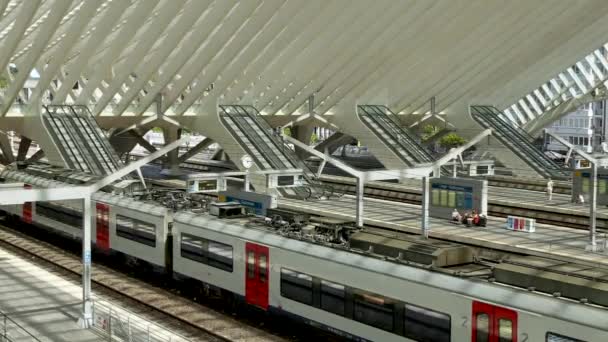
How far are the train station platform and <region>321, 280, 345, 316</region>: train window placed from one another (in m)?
10.7

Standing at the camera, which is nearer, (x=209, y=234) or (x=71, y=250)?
(x=209, y=234)

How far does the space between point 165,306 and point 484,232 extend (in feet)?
47.2

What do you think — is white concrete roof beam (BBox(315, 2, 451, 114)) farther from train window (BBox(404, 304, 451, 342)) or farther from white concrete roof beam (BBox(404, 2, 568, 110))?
train window (BBox(404, 304, 451, 342))

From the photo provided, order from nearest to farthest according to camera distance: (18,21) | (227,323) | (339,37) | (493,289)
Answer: (493,289), (227,323), (18,21), (339,37)

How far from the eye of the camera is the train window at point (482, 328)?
46.8ft

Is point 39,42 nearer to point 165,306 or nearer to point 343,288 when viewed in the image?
point 165,306

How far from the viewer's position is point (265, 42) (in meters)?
36.8

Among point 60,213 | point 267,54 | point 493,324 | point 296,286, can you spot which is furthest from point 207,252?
point 267,54

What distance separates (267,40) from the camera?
36.7m

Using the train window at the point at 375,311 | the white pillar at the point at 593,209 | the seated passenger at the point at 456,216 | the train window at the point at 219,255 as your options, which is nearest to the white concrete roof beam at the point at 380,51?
the seated passenger at the point at 456,216

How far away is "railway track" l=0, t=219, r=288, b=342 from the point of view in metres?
20.1

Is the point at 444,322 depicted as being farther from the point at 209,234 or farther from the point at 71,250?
the point at 71,250

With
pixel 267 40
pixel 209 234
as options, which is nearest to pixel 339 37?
pixel 267 40

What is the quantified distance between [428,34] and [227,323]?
25.4m
